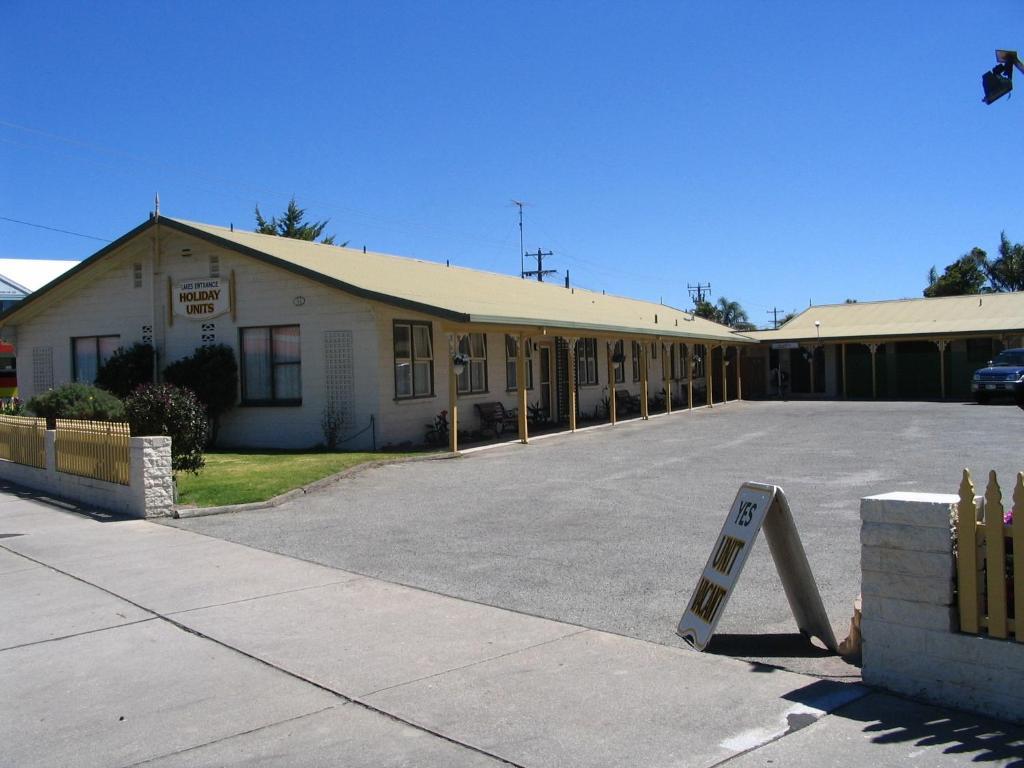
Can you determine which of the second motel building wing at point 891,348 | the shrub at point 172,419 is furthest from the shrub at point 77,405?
the second motel building wing at point 891,348

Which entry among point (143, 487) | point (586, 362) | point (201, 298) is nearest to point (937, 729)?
point (143, 487)

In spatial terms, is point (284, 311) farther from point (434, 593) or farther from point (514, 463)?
point (434, 593)

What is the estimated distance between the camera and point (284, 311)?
19.5 meters

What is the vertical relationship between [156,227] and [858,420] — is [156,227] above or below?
above

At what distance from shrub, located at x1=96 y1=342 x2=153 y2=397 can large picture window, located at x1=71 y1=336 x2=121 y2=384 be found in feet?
4.06

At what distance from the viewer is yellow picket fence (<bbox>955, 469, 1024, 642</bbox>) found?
14.7ft

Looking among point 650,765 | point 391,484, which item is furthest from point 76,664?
point 391,484

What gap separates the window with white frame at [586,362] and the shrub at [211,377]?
11.1m

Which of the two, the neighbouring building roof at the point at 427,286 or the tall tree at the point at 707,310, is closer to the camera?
the neighbouring building roof at the point at 427,286

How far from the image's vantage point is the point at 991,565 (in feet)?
15.1

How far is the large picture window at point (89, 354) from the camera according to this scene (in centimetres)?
2264

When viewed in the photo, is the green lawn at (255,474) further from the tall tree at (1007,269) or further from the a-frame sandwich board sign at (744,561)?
the tall tree at (1007,269)

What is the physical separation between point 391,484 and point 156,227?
10686 millimetres

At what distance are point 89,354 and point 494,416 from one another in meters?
10.6
